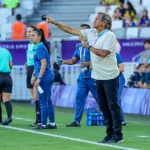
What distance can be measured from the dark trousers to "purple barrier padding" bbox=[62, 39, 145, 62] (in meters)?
11.6

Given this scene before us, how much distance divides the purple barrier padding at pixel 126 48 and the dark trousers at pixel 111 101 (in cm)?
1163

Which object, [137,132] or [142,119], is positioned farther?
[142,119]

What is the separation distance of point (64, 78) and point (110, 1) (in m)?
6.13

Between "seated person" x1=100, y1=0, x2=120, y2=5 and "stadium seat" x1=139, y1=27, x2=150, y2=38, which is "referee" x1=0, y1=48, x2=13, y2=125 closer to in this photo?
"stadium seat" x1=139, y1=27, x2=150, y2=38

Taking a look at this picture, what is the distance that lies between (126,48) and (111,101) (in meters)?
12.1

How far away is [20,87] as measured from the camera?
25922mm

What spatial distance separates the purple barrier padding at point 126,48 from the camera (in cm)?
2589

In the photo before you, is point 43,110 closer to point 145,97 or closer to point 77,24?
point 145,97

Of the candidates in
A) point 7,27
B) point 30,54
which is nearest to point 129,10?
point 7,27

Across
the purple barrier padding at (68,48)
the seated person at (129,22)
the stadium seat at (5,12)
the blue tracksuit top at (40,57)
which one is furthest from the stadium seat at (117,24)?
the blue tracksuit top at (40,57)

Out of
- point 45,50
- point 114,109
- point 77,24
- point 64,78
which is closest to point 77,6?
point 77,24

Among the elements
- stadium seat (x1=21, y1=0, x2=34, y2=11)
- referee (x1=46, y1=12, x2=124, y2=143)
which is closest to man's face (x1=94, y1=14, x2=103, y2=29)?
referee (x1=46, y1=12, x2=124, y2=143)

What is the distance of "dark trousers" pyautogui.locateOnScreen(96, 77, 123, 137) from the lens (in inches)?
553

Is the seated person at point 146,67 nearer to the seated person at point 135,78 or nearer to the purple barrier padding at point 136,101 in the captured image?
the seated person at point 135,78
